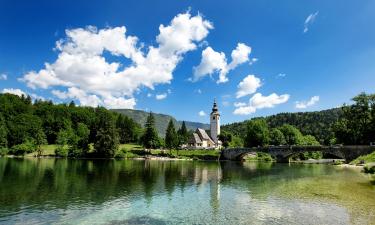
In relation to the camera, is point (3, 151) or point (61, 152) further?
point (61, 152)

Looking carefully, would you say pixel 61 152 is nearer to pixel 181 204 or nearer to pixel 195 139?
pixel 195 139

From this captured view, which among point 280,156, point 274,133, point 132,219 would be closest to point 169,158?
point 280,156

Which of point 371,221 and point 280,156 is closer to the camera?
point 371,221

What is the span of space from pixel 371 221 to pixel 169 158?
91.9 m

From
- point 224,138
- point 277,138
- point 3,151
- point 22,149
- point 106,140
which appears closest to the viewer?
point 106,140

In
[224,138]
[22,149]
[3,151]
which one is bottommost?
[3,151]

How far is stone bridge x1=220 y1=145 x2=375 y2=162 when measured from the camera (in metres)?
82.2

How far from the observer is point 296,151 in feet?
318

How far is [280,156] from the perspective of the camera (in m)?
101

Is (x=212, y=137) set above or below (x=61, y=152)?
above

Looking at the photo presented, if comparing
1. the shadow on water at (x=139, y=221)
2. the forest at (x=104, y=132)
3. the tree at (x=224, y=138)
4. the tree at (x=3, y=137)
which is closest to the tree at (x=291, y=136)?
the forest at (x=104, y=132)

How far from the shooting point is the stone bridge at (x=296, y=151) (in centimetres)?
8225

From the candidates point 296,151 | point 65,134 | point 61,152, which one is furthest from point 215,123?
point 61,152

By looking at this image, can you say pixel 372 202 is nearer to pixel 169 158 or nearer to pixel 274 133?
pixel 169 158
